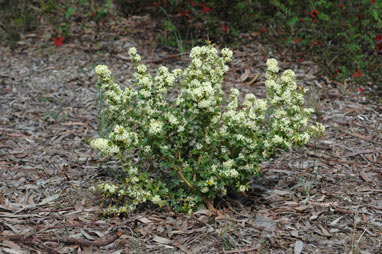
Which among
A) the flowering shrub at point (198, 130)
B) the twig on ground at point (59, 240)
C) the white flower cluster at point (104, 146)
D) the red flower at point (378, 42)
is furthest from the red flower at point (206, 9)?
the twig on ground at point (59, 240)

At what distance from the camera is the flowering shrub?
2.57 meters

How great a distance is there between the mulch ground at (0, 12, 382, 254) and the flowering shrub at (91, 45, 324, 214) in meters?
0.20

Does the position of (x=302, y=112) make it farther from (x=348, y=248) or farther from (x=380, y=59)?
(x=380, y=59)

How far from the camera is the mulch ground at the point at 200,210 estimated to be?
2.53 meters

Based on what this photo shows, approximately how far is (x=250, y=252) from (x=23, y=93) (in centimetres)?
327

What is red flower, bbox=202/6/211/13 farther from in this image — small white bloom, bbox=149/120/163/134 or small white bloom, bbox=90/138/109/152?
small white bloom, bbox=90/138/109/152

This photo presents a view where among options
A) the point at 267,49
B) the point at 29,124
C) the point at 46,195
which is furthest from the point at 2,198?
the point at 267,49

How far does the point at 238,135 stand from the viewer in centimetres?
260

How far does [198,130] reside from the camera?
275cm

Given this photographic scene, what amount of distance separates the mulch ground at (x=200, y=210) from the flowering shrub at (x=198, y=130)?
202 mm

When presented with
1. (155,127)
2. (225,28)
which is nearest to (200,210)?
(155,127)

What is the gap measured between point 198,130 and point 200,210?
0.53m

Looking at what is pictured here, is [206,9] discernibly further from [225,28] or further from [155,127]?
[155,127]

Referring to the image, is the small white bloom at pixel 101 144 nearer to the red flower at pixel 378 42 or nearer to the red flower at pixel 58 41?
the red flower at pixel 58 41
